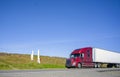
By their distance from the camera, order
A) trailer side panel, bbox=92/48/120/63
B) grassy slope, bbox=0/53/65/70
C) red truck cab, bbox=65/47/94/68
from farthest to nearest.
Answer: trailer side panel, bbox=92/48/120/63 → red truck cab, bbox=65/47/94/68 → grassy slope, bbox=0/53/65/70

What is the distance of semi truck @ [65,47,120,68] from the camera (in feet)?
108

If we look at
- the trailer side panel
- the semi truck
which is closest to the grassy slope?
the semi truck

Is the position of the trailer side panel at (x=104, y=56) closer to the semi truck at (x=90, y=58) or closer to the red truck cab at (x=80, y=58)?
the semi truck at (x=90, y=58)

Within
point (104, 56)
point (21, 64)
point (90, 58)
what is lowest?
point (21, 64)

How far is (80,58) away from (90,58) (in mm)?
3114

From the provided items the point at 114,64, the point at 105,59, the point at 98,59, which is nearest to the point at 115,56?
the point at 114,64

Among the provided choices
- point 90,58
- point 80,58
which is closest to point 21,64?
point 80,58

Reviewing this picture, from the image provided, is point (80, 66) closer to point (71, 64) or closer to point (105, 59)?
point (71, 64)

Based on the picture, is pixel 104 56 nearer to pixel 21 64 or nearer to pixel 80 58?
pixel 80 58

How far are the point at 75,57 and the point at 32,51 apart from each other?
937cm

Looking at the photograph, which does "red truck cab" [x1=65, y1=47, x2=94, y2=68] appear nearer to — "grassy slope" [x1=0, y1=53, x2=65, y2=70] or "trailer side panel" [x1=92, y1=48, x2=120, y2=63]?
"trailer side panel" [x1=92, y1=48, x2=120, y2=63]

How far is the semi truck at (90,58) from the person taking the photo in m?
32.9

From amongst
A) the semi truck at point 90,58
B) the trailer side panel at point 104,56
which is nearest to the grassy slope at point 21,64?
the semi truck at point 90,58

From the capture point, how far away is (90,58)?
117ft
